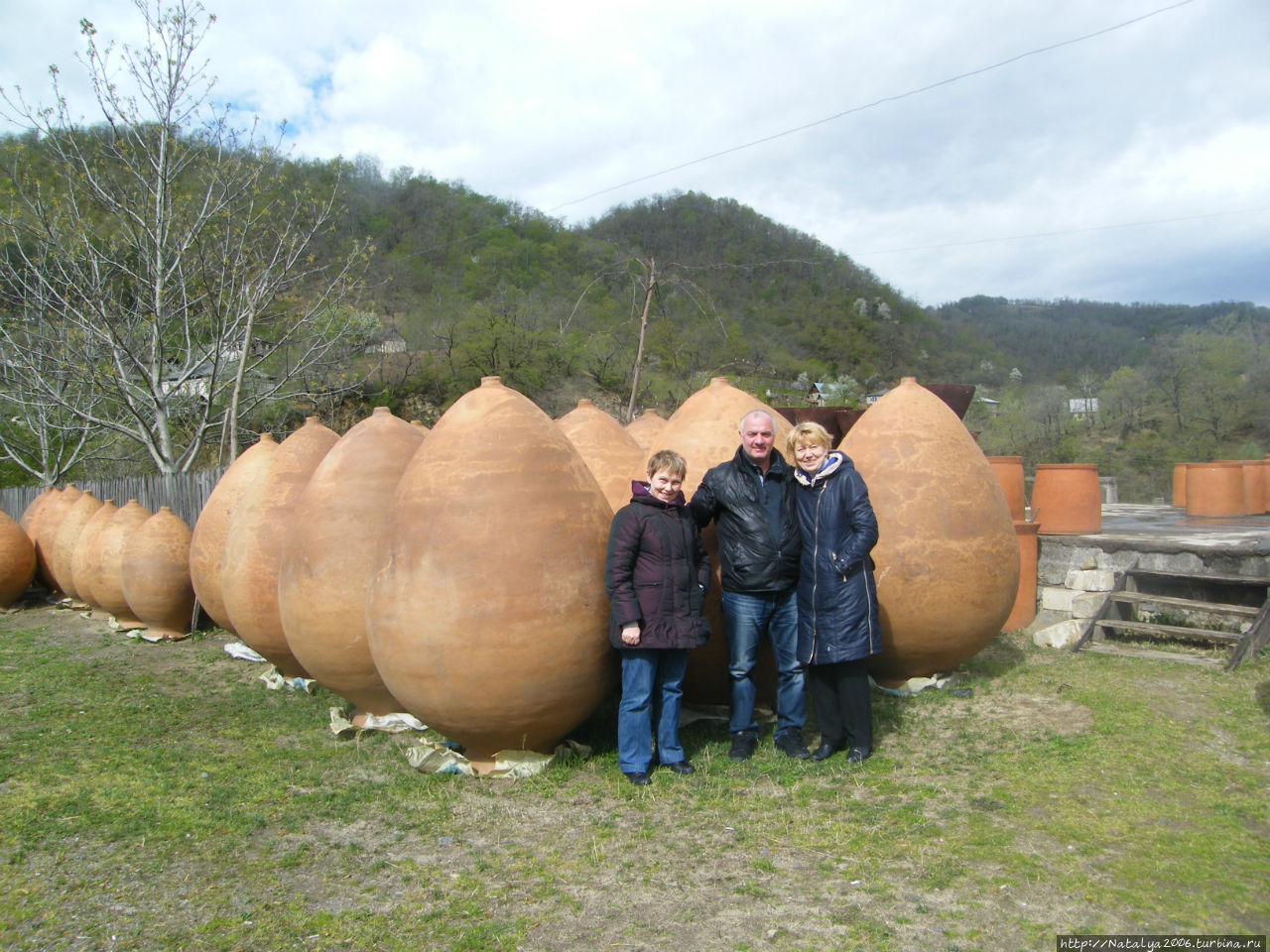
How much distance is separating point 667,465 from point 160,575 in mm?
6933

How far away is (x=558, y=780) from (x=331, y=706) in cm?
238

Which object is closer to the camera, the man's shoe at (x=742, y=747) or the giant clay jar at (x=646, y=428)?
the man's shoe at (x=742, y=747)

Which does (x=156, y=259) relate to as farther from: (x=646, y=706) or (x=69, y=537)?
(x=646, y=706)

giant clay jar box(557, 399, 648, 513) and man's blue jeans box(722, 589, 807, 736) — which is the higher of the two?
giant clay jar box(557, 399, 648, 513)

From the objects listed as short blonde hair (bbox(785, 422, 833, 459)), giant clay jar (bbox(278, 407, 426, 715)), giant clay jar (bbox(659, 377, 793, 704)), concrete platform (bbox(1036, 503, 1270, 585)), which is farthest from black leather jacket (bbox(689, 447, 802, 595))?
concrete platform (bbox(1036, 503, 1270, 585))

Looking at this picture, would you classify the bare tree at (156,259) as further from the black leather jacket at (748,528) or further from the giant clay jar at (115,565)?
the black leather jacket at (748,528)

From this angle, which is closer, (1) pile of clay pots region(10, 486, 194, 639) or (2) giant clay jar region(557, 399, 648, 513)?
Result: (2) giant clay jar region(557, 399, 648, 513)

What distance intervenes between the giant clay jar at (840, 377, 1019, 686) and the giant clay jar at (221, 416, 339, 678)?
4.05 m

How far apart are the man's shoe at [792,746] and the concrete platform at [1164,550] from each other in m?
4.56

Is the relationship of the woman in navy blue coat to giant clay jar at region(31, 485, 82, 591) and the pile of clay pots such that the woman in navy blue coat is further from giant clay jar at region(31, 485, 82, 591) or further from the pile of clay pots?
giant clay jar at region(31, 485, 82, 591)

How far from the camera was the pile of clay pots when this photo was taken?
8922 millimetres

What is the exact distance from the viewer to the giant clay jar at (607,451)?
5.85m

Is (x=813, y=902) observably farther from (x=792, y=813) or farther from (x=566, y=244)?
(x=566, y=244)

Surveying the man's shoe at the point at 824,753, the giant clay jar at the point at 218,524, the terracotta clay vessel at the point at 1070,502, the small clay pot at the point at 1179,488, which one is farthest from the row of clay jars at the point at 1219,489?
the giant clay jar at the point at 218,524
